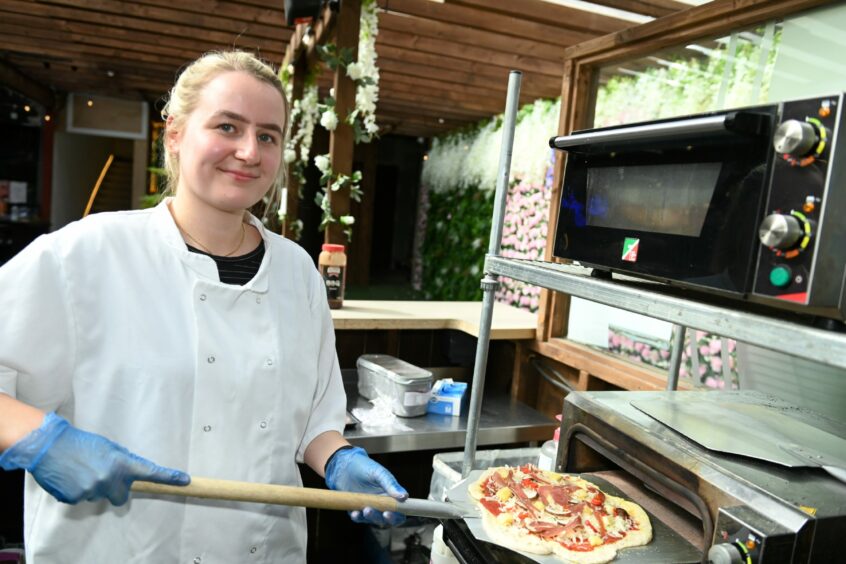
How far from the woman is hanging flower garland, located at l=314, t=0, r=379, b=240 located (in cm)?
153

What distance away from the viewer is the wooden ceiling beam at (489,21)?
3.62 m

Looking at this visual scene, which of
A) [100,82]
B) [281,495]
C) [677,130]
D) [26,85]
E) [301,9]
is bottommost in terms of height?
[281,495]

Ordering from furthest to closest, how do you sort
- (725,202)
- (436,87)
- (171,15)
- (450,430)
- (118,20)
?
(436,87)
(118,20)
(171,15)
(450,430)
(725,202)

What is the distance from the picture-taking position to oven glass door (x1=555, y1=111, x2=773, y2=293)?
0.88m

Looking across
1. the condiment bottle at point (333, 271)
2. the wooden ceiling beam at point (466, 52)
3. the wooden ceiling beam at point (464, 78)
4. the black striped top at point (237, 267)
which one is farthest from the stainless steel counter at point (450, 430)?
the wooden ceiling beam at point (464, 78)

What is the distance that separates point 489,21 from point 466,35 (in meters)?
0.32

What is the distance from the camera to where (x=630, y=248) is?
1129mm

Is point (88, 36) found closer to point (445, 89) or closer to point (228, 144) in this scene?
point (445, 89)

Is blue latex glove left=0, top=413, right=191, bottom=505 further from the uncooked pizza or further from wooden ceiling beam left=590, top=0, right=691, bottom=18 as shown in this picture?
wooden ceiling beam left=590, top=0, right=691, bottom=18

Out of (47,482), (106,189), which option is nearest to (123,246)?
(47,482)

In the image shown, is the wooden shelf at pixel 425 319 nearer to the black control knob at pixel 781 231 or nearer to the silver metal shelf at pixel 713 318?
the silver metal shelf at pixel 713 318

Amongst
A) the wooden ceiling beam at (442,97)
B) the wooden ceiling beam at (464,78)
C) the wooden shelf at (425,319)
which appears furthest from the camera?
the wooden ceiling beam at (442,97)

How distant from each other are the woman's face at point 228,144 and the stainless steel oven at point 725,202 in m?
0.71

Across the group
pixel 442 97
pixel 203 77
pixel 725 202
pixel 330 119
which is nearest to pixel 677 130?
pixel 725 202
